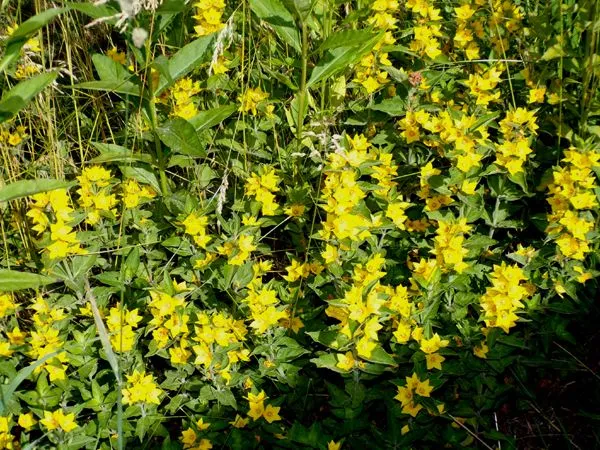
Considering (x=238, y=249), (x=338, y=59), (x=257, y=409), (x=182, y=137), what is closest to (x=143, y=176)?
(x=182, y=137)

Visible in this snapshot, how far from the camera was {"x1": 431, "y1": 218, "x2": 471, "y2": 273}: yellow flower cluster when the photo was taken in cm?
240

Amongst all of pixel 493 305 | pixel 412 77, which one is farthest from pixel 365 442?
pixel 412 77

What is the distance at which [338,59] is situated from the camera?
2729 mm

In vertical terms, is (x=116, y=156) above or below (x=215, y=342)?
above

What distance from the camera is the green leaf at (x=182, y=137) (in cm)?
252

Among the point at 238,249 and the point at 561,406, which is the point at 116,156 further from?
the point at 561,406

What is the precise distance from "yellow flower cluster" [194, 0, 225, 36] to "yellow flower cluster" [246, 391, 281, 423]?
53.7 inches

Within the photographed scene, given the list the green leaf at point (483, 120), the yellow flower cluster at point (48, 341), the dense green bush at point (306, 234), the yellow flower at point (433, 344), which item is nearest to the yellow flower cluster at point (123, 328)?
the dense green bush at point (306, 234)

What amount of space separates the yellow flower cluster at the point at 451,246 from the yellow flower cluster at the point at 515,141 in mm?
301

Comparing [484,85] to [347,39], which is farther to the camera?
[484,85]

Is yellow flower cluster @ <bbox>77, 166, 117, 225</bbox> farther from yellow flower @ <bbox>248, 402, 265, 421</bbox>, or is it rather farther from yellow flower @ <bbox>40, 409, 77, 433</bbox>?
yellow flower @ <bbox>248, 402, 265, 421</bbox>

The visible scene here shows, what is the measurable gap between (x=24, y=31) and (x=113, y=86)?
2.17 feet

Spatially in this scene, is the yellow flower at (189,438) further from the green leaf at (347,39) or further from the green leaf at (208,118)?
the green leaf at (347,39)

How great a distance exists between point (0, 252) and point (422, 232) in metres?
1.63
